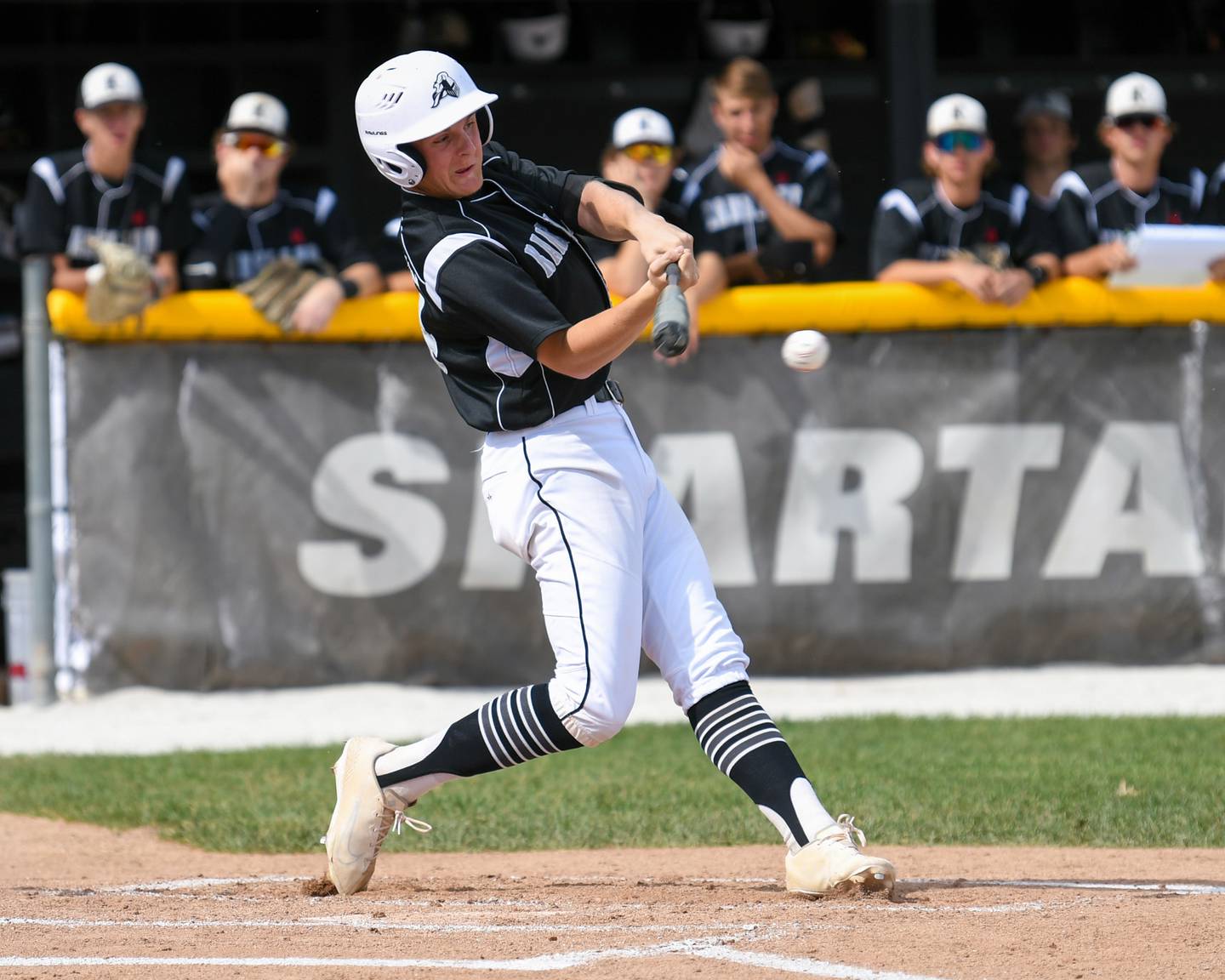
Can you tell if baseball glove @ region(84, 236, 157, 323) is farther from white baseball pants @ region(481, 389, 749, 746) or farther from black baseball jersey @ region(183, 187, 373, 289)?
white baseball pants @ region(481, 389, 749, 746)

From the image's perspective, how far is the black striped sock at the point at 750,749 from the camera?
3.92 metres

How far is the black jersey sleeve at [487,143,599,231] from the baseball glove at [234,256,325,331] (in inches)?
145

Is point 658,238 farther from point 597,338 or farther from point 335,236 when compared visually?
point 335,236

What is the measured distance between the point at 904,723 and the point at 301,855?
8.97 ft

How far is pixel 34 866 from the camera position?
16.0 feet

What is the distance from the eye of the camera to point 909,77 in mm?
9516

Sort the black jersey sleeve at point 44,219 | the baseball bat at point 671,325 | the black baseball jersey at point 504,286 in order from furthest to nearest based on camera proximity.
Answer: the black jersey sleeve at point 44,219
the black baseball jersey at point 504,286
the baseball bat at point 671,325

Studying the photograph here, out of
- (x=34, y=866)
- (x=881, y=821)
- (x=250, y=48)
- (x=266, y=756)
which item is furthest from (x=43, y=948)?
(x=250, y=48)

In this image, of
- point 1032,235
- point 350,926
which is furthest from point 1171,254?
point 350,926

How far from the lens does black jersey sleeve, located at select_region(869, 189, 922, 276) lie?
7.98 metres

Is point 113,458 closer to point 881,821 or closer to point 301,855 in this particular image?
point 301,855

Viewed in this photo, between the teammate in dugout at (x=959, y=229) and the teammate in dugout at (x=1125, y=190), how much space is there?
0.14 m

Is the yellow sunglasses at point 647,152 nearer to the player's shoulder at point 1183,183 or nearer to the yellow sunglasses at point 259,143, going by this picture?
the yellow sunglasses at point 259,143

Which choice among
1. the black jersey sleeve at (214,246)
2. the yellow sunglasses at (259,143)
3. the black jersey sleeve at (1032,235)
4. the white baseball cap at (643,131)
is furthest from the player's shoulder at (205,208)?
the black jersey sleeve at (1032,235)
